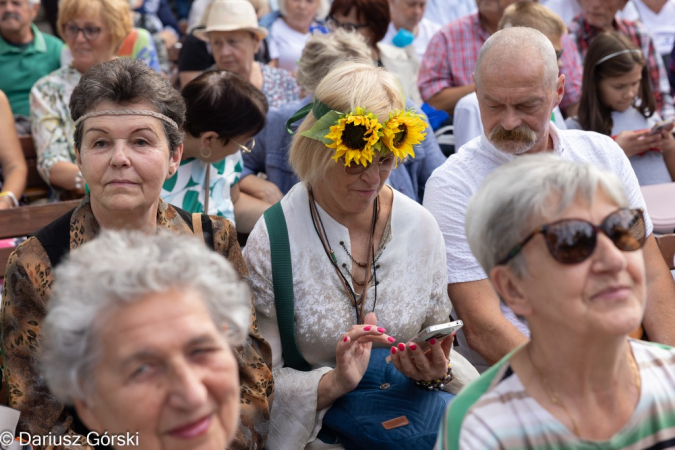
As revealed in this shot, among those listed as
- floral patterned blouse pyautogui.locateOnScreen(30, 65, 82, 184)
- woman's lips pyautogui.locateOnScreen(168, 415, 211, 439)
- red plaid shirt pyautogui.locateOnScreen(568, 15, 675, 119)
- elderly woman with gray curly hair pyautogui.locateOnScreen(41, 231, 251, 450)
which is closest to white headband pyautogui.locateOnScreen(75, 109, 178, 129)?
elderly woman with gray curly hair pyautogui.locateOnScreen(41, 231, 251, 450)

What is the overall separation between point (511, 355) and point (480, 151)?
4.97 feet

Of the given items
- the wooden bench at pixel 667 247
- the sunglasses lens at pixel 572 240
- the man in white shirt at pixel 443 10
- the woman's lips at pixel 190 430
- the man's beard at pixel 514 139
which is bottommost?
the man in white shirt at pixel 443 10

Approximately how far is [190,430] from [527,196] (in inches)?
35.3

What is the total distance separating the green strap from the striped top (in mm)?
1106

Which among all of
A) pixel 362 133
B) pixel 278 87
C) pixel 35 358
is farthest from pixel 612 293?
pixel 278 87

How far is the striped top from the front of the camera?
185 centimetres

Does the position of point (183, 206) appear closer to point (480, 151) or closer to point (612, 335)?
point (480, 151)

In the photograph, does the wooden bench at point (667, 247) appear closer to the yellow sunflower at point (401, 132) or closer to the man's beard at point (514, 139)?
the man's beard at point (514, 139)

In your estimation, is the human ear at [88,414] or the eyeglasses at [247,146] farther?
the eyeglasses at [247,146]

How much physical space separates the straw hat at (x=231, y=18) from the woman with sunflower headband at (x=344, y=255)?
7.79 feet

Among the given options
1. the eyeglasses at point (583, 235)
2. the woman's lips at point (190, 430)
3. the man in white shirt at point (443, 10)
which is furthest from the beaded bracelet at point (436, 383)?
the man in white shirt at point (443, 10)

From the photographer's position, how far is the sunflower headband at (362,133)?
2914 millimetres

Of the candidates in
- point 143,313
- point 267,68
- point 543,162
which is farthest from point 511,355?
point 267,68

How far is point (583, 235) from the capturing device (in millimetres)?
1804
